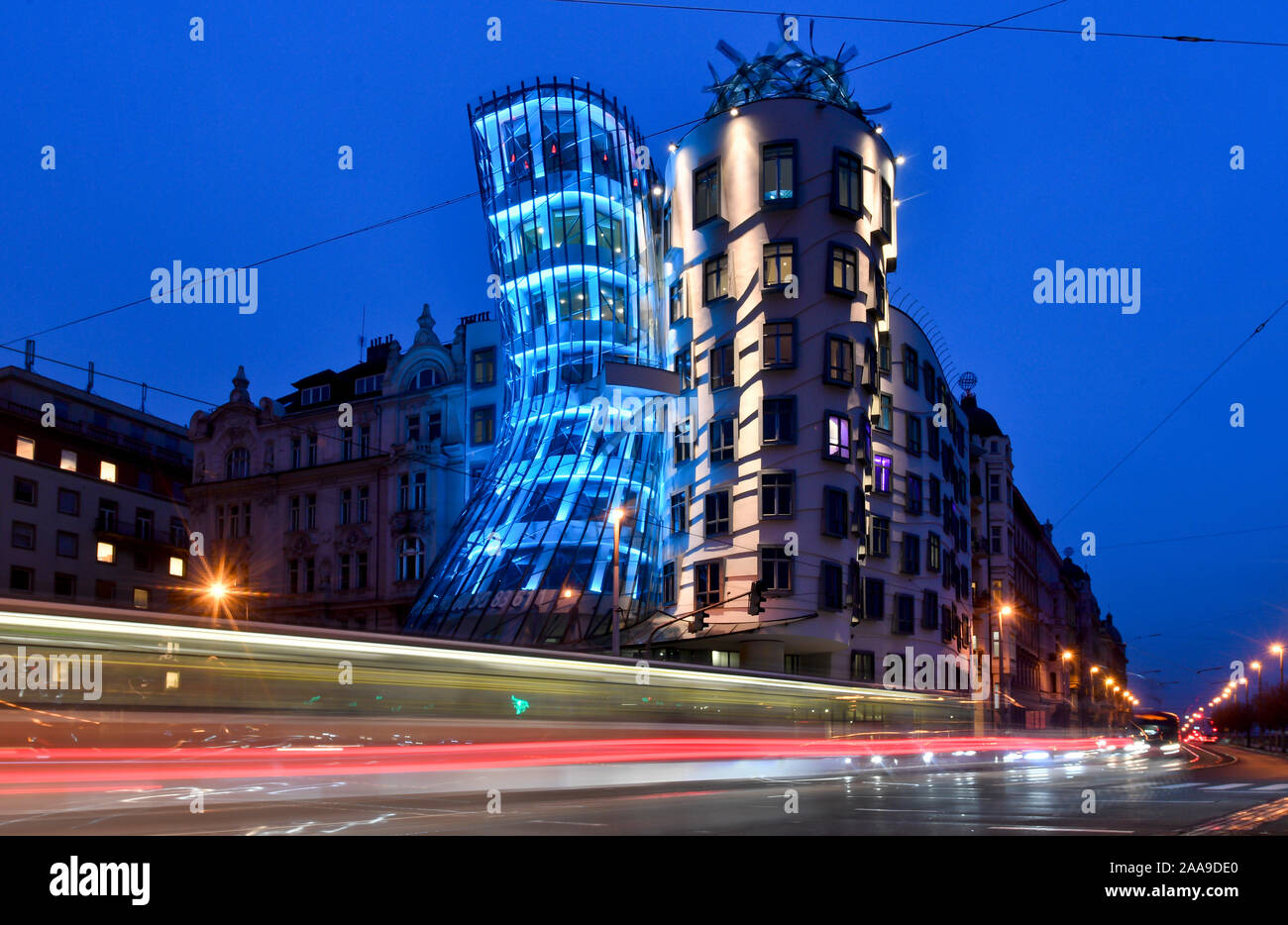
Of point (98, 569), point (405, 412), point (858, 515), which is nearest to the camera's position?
point (858, 515)

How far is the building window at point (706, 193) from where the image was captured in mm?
49844

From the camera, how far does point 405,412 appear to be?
212ft

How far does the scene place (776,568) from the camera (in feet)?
149

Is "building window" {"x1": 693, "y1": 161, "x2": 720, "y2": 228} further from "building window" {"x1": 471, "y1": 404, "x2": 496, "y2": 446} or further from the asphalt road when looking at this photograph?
the asphalt road

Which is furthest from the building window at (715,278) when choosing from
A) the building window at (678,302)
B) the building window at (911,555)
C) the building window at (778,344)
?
the building window at (911,555)

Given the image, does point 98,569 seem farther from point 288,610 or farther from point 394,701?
point 394,701

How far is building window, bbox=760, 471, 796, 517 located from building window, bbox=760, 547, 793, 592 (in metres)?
1.39

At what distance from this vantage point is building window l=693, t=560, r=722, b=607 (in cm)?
4622

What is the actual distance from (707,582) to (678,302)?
42.0 feet

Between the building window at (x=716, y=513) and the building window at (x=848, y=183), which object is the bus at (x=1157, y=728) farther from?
the building window at (x=848, y=183)

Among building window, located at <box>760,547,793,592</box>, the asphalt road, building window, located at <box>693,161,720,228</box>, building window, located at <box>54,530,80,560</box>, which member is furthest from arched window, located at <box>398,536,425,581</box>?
the asphalt road

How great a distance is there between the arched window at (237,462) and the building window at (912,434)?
1453 inches

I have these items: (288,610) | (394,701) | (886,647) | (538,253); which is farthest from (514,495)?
(394,701)
